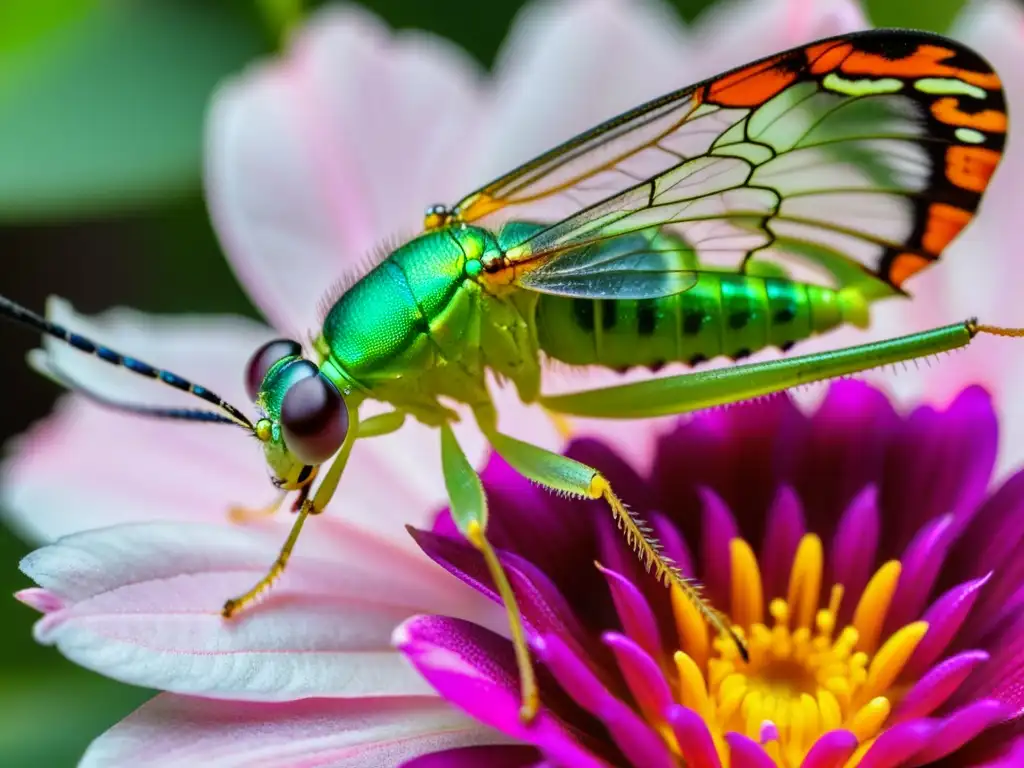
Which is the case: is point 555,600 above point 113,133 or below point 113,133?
below

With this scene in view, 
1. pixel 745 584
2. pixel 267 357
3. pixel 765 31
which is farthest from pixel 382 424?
pixel 765 31

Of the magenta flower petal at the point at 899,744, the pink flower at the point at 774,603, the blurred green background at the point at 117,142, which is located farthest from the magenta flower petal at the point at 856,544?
the blurred green background at the point at 117,142

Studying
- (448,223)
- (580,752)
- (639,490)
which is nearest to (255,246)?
(448,223)

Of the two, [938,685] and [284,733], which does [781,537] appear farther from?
[284,733]

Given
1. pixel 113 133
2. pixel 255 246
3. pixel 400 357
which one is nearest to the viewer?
pixel 400 357

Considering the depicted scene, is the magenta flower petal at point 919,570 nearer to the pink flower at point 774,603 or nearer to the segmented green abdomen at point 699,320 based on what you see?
the pink flower at point 774,603

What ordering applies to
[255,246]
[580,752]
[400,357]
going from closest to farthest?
[580,752] < [400,357] < [255,246]

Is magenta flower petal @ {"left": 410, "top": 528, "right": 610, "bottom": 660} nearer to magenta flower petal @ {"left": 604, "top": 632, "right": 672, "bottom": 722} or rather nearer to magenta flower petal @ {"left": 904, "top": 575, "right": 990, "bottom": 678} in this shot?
magenta flower petal @ {"left": 604, "top": 632, "right": 672, "bottom": 722}

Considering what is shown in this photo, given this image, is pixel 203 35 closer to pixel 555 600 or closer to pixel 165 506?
pixel 165 506
